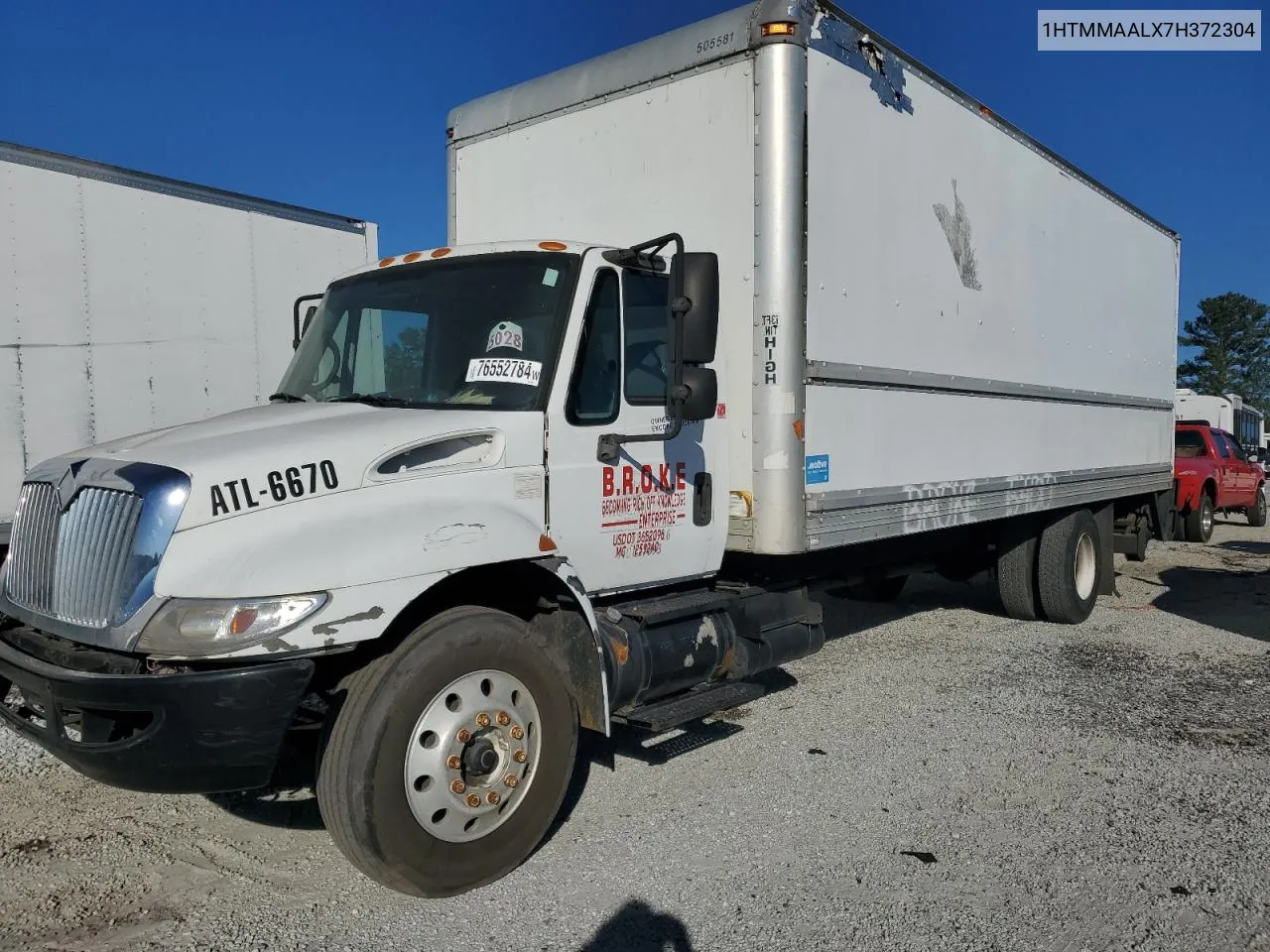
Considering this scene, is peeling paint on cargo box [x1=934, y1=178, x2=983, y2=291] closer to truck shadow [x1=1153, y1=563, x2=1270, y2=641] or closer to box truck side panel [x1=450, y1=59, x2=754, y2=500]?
box truck side panel [x1=450, y1=59, x2=754, y2=500]

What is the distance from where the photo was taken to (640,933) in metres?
3.31

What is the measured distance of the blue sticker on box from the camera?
191 inches

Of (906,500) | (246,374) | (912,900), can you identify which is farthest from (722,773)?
(246,374)

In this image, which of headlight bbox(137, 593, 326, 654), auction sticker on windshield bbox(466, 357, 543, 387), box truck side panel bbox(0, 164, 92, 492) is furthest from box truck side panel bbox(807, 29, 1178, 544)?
box truck side panel bbox(0, 164, 92, 492)

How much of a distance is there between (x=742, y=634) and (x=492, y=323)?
7.05 feet

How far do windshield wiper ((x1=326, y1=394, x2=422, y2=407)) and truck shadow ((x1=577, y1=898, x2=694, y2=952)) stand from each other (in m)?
2.09

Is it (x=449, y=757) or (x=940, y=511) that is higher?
(x=940, y=511)

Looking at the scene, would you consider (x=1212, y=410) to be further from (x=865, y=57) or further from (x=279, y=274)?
(x=279, y=274)

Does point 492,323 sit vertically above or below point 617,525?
above

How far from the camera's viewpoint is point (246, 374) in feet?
25.0

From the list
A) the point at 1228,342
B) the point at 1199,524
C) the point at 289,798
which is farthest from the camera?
the point at 1228,342

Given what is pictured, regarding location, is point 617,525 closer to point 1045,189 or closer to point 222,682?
point 222,682

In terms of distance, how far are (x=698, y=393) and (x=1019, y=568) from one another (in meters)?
5.41

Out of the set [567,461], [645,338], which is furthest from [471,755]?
[645,338]
